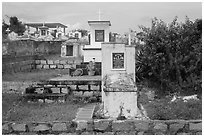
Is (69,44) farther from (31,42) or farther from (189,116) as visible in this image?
(189,116)

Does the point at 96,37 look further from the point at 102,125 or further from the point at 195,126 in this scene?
the point at 195,126

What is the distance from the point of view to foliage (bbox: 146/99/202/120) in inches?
281

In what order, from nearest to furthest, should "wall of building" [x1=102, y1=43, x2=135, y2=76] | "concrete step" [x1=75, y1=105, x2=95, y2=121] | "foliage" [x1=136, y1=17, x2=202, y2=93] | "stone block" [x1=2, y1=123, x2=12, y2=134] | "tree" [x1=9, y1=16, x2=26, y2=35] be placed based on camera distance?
"stone block" [x1=2, y1=123, x2=12, y2=134], "concrete step" [x1=75, y1=105, x2=95, y2=121], "wall of building" [x1=102, y1=43, x2=135, y2=76], "foliage" [x1=136, y1=17, x2=202, y2=93], "tree" [x1=9, y1=16, x2=26, y2=35]

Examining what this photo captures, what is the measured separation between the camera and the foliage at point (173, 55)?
1091cm

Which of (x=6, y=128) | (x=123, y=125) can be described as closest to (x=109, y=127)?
(x=123, y=125)

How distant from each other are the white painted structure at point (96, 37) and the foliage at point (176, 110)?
22.2 feet

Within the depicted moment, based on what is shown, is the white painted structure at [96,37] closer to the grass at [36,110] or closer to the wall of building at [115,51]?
the grass at [36,110]

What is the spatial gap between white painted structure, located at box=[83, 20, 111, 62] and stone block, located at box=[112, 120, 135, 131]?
327 inches

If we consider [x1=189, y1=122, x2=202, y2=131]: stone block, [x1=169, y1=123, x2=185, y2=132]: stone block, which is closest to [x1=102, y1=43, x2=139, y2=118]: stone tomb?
[x1=169, y1=123, x2=185, y2=132]: stone block

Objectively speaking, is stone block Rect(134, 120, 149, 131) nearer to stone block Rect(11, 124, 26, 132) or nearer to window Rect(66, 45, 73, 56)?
stone block Rect(11, 124, 26, 132)

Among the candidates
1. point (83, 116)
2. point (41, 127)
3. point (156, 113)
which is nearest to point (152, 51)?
point (156, 113)

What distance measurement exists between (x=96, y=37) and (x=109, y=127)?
28.7ft

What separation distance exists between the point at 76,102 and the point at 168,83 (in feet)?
12.2

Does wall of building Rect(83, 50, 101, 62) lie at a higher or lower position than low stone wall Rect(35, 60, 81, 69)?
higher
